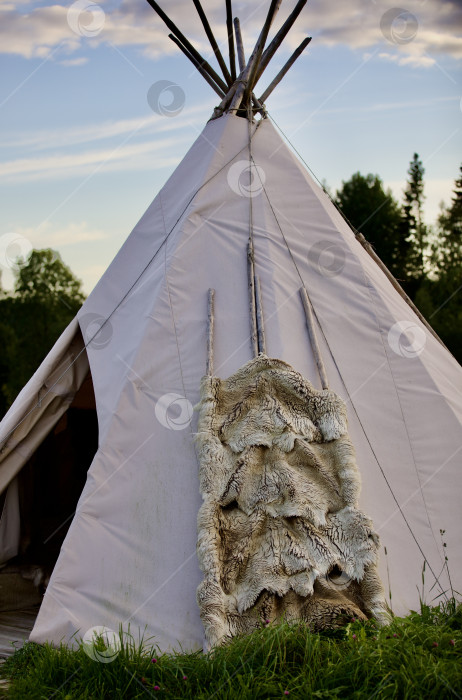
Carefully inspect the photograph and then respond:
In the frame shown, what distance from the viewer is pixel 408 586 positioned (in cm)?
390

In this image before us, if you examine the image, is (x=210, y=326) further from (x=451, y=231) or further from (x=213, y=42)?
(x=451, y=231)

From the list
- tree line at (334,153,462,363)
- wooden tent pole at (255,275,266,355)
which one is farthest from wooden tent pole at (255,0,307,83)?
tree line at (334,153,462,363)

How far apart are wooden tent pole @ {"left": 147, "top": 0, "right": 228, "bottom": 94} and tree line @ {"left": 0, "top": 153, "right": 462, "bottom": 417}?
1277cm

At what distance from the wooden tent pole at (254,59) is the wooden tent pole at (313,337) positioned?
5.29ft

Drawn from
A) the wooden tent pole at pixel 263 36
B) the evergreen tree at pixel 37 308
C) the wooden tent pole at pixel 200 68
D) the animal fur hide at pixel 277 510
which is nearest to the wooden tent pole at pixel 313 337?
the animal fur hide at pixel 277 510

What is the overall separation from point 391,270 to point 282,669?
2520 centimetres

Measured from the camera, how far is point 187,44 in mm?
5715

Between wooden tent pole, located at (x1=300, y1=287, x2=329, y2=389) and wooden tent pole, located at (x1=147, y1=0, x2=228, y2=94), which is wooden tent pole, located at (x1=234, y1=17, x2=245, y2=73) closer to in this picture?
wooden tent pole, located at (x1=147, y1=0, x2=228, y2=94)

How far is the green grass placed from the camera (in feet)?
9.70

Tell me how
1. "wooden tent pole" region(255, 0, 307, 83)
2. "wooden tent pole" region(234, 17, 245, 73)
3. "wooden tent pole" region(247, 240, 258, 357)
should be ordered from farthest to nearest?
"wooden tent pole" region(234, 17, 245, 73)
"wooden tent pole" region(255, 0, 307, 83)
"wooden tent pole" region(247, 240, 258, 357)

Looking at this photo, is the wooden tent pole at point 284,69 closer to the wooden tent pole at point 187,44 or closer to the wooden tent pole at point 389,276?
the wooden tent pole at point 187,44

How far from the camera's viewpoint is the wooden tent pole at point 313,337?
4.30 meters

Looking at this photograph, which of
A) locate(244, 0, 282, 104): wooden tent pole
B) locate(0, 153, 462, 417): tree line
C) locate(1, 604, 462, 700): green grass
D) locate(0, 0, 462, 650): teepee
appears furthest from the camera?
locate(0, 153, 462, 417): tree line

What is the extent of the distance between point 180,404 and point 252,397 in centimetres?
46
